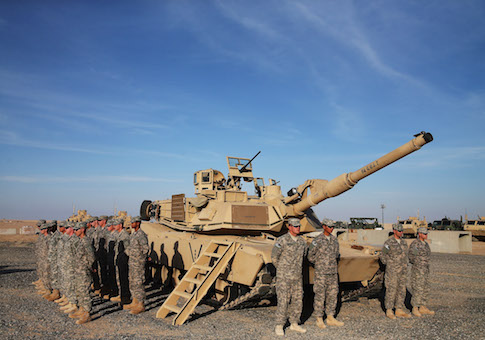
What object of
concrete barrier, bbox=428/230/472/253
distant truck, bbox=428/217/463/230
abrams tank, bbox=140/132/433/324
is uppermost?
abrams tank, bbox=140/132/433/324

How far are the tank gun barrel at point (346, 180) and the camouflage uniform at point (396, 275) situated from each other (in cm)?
154

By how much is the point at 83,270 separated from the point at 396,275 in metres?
6.19

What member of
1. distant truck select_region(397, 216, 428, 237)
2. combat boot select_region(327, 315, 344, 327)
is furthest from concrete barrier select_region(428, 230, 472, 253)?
combat boot select_region(327, 315, 344, 327)

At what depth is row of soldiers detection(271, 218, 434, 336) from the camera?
22.6 feet

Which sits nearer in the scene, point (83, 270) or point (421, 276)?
point (83, 270)

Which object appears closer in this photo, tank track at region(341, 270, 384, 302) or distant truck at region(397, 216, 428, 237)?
tank track at region(341, 270, 384, 302)

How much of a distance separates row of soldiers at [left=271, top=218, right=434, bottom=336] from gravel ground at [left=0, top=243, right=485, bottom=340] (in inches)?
12.7

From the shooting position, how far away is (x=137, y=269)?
8.39 metres

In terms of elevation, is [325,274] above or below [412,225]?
above

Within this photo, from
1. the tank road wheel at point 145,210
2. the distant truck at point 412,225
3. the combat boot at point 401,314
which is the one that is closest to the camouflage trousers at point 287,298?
the combat boot at point 401,314

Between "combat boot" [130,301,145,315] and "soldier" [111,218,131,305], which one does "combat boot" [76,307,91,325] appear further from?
"soldier" [111,218,131,305]

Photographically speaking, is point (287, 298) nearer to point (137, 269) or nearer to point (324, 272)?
point (324, 272)

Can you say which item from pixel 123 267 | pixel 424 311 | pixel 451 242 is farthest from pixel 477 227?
pixel 123 267

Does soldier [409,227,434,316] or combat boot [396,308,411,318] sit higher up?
soldier [409,227,434,316]
